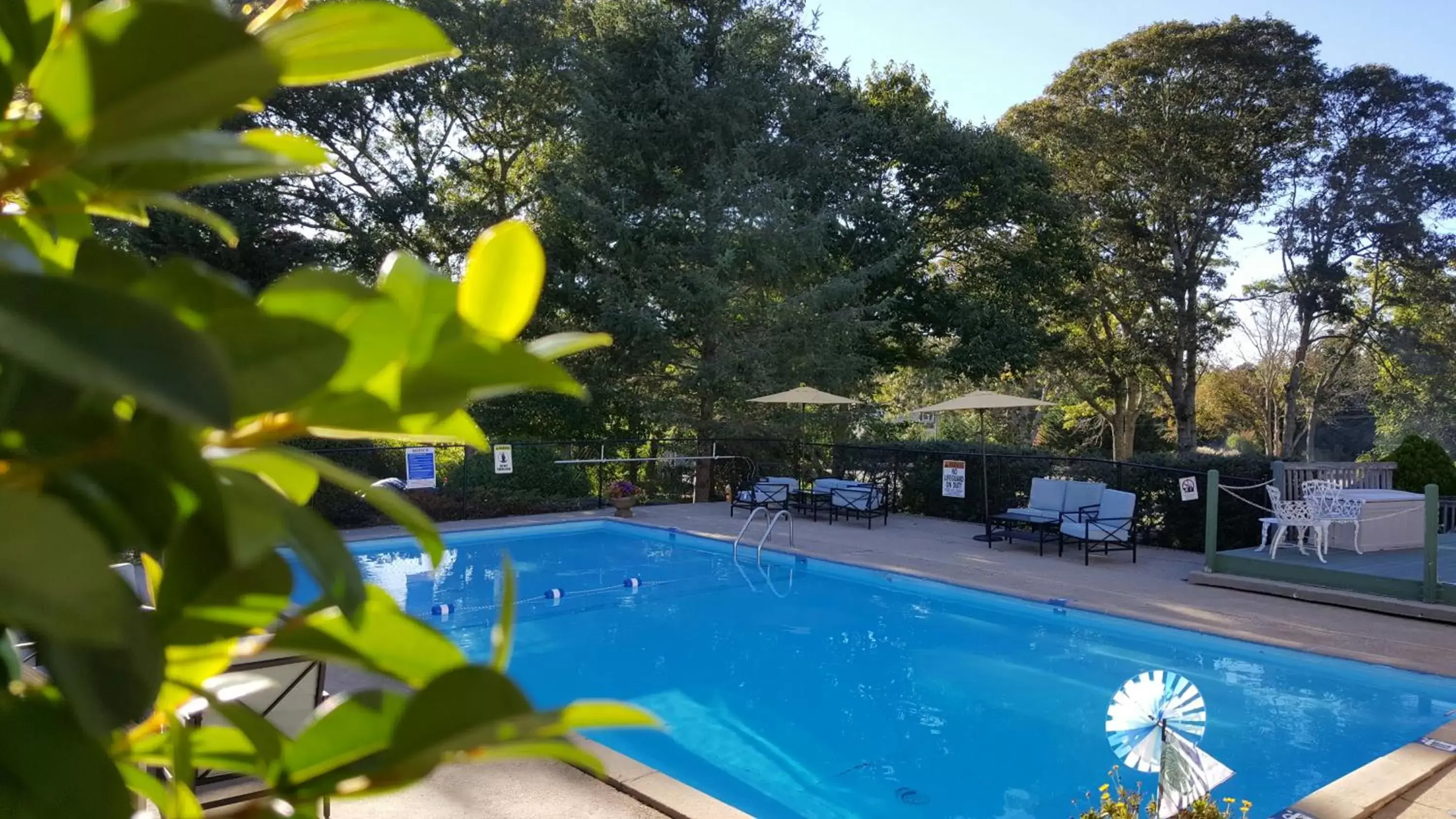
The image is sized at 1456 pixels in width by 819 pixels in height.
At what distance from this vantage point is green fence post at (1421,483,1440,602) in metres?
7.27

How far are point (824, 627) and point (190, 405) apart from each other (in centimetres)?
842

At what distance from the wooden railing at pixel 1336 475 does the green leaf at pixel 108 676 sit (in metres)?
11.3

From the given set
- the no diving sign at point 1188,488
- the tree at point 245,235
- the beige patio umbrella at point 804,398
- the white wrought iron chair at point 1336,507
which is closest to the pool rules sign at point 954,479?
the beige patio umbrella at point 804,398

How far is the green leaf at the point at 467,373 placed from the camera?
309 mm

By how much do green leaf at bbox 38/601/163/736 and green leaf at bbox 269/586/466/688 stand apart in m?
0.08

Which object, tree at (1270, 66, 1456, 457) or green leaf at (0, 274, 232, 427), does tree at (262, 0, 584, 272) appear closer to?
green leaf at (0, 274, 232, 427)

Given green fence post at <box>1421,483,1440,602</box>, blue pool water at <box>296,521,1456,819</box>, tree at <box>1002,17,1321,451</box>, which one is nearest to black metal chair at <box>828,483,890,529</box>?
blue pool water at <box>296,521,1456,819</box>

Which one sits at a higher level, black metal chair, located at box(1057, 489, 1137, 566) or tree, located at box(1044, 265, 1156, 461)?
tree, located at box(1044, 265, 1156, 461)

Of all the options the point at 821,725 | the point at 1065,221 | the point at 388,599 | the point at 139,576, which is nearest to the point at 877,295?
the point at 1065,221

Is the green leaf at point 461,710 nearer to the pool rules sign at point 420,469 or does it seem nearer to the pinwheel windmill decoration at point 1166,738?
the pinwheel windmill decoration at point 1166,738

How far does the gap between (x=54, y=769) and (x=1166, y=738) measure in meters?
3.67

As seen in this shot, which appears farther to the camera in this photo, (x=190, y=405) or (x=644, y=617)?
(x=644, y=617)

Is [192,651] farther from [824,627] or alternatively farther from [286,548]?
[824,627]

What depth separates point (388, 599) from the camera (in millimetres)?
375
